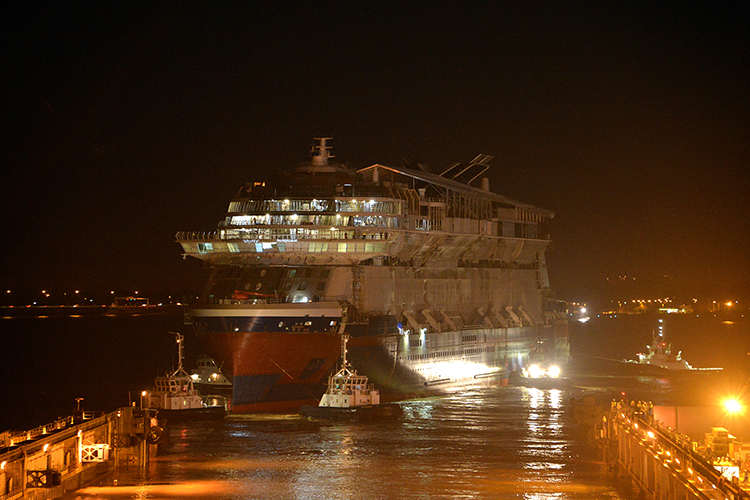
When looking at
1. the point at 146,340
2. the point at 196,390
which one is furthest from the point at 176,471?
the point at 146,340

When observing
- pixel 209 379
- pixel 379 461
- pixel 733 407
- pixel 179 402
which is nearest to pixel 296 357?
pixel 209 379

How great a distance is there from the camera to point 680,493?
28.0m

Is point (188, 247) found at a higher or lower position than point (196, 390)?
higher

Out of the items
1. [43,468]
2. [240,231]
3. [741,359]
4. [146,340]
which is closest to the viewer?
[43,468]

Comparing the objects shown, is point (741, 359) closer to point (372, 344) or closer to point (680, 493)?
point (372, 344)

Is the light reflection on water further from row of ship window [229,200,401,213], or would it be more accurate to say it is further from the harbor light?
row of ship window [229,200,401,213]

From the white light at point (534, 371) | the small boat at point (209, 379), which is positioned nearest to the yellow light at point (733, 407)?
the small boat at point (209, 379)

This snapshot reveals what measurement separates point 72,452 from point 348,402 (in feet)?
58.4

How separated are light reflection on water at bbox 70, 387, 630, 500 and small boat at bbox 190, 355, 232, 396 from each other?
4.13 m

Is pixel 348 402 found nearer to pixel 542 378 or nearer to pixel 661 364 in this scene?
pixel 542 378

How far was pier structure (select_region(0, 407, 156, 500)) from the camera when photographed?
3048 cm

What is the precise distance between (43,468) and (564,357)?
63.4 meters

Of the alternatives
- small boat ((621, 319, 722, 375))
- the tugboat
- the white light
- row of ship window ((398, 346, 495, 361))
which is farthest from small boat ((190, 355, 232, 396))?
small boat ((621, 319, 722, 375))

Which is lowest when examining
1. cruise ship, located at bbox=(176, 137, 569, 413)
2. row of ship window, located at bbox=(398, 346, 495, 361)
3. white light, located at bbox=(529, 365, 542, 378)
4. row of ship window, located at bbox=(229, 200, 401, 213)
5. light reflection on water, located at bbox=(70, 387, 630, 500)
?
light reflection on water, located at bbox=(70, 387, 630, 500)
